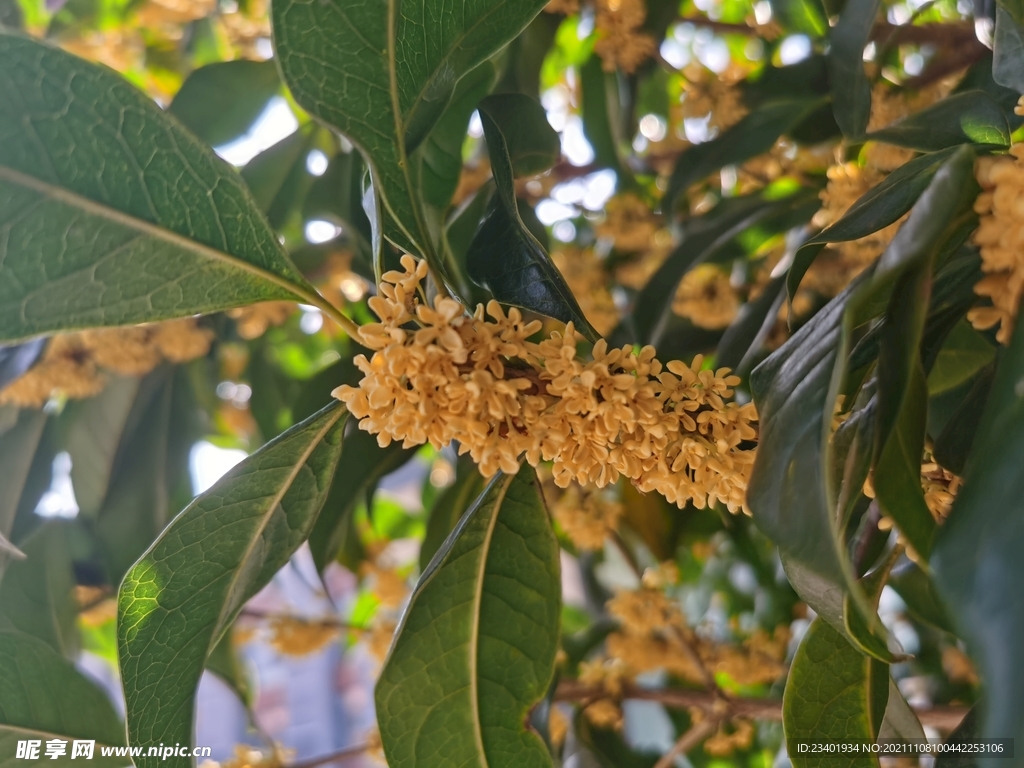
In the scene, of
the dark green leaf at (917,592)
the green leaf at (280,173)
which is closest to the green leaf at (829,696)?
the dark green leaf at (917,592)

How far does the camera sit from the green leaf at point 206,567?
54 centimetres

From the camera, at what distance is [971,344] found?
0.59m

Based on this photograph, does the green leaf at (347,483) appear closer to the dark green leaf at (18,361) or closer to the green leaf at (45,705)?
the green leaf at (45,705)

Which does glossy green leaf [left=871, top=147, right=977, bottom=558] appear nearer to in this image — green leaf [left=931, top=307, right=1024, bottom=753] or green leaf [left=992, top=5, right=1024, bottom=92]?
green leaf [left=931, top=307, right=1024, bottom=753]

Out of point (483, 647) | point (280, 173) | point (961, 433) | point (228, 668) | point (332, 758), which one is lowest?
point (332, 758)

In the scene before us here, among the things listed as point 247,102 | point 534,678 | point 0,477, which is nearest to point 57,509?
point 0,477

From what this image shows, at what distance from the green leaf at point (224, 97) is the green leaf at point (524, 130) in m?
0.54

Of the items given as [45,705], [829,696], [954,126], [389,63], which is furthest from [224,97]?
[829,696]

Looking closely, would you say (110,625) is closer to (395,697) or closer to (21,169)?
(395,697)

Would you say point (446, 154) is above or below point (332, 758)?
above

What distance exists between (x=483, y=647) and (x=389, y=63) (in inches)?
18.3

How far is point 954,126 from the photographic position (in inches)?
21.2

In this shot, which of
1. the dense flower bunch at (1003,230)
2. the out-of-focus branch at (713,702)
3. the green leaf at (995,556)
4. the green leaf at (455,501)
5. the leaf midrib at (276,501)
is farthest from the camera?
the green leaf at (455,501)

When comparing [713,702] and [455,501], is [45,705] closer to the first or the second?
[455,501]
